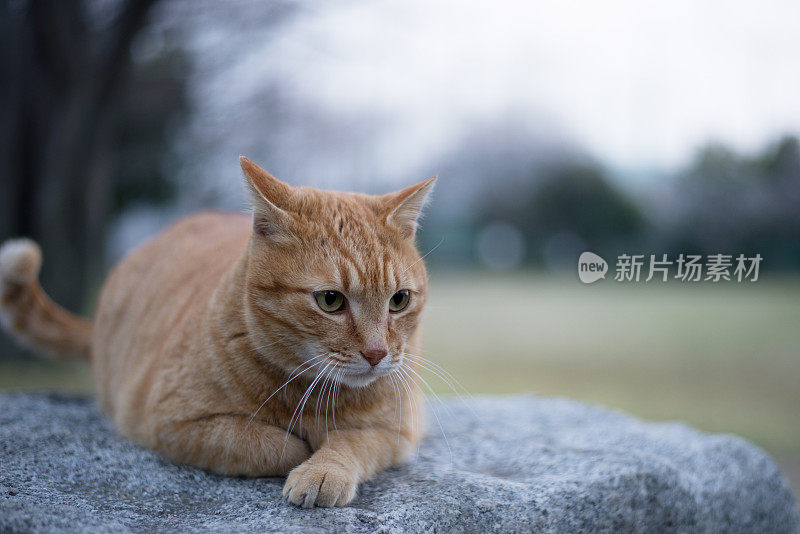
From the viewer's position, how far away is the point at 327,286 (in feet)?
3.80

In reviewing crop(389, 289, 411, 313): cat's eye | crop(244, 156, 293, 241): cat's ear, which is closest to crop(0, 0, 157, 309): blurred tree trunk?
crop(244, 156, 293, 241): cat's ear

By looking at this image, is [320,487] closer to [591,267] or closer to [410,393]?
[410,393]

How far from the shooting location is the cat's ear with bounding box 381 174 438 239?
134cm

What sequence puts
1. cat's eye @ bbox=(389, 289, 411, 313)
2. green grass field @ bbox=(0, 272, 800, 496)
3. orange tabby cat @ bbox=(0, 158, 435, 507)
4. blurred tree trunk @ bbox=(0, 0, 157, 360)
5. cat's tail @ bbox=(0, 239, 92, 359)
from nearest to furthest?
orange tabby cat @ bbox=(0, 158, 435, 507) → cat's eye @ bbox=(389, 289, 411, 313) → cat's tail @ bbox=(0, 239, 92, 359) → green grass field @ bbox=(0, 272, 800, 496) → blurred tree trunk @ bbox=(0, 0, 157, 360)

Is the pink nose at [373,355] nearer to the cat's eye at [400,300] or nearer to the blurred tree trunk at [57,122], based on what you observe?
the cat's eye at [400,300]

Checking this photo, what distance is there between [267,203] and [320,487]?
1.77ft

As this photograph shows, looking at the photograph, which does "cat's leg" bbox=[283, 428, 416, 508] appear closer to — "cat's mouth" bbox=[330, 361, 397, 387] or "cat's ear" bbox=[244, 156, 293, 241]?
"cat's mouth" bbox=[330, 361, 397, 387]

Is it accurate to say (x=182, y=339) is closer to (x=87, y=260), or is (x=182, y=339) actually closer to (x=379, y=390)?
(x=379, y=390)

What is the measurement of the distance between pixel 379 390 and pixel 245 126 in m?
2.01

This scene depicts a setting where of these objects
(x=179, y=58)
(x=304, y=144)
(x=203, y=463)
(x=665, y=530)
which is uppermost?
(x=179, y=58)

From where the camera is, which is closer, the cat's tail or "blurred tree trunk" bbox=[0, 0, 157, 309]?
the cat's tail

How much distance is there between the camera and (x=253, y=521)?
1.03m

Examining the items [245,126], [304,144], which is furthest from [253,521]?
[245,126]

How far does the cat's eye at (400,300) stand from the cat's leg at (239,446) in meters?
0.34
